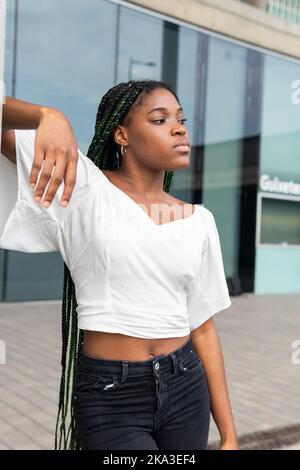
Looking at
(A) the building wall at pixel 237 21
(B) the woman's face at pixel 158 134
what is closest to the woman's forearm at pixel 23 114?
(B) the woman's face at pixel 158 134

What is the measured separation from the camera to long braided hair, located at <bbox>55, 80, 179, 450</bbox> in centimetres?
163

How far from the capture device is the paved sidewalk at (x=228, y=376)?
13.0 feet

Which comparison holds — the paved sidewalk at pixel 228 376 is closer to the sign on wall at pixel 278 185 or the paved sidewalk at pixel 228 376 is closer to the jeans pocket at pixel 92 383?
the jeans pocket at pixel 92 383

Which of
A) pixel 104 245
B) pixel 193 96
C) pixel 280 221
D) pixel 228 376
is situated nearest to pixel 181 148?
pixel 104 245

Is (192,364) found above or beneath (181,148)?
beneath

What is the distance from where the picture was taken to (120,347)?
1513 millimetres

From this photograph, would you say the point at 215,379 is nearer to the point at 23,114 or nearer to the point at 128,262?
the point at 128,262

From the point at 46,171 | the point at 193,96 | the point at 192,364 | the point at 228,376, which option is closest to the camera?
the point at 46,171

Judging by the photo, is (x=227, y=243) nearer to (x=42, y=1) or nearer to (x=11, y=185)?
(x=42, y=1)

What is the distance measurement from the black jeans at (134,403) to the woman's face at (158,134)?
54 cm

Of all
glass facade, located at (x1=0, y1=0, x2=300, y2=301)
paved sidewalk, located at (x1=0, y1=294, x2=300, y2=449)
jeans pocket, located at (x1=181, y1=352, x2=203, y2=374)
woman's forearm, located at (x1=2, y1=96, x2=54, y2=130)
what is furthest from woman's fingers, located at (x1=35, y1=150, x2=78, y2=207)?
glass facade, located at (x1=0, y1=0, x2=300, y2=301)

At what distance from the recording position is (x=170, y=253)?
61.1 inches

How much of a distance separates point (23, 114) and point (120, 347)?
0.66 m

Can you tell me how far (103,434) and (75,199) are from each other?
2.09ft
